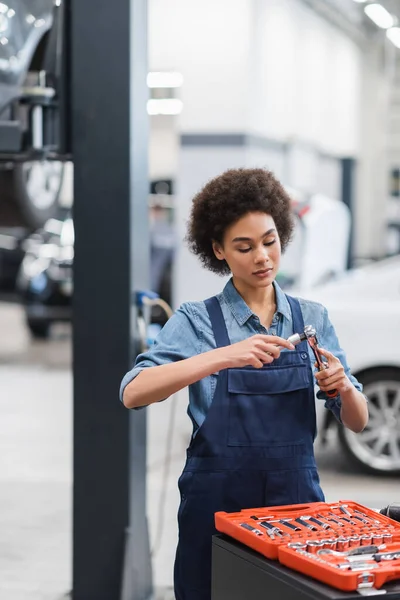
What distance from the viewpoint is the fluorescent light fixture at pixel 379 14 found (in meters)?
14.9

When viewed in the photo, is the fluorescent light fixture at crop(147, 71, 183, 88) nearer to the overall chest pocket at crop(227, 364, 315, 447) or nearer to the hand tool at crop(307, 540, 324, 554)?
the overall chest pocket at crop(227, 364, 315, 447)

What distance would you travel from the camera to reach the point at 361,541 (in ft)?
6.43

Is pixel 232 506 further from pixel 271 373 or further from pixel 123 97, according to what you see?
pixel 123 97

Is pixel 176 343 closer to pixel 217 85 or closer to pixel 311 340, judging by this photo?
pixel 311 340

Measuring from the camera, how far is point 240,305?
92.4 inches

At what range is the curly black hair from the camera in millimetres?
2336

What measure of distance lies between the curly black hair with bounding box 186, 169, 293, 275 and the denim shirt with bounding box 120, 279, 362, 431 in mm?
133

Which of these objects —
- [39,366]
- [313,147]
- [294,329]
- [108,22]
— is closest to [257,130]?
[39,366]

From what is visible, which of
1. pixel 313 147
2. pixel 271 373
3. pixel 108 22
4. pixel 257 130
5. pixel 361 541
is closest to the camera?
pixel 361 541

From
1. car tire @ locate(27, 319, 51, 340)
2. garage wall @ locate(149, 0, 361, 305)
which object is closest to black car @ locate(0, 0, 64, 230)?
garage wall @ locate(149, 0, 361, 305)

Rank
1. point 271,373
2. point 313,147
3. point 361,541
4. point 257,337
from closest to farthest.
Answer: point 361,541
point 257,337
point 271,373
point 313,147

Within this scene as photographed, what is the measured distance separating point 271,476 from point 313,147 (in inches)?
509

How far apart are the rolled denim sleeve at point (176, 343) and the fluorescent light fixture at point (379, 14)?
13.2 meters

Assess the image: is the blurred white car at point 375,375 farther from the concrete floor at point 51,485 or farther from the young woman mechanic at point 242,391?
the young woman mechanic at point 242,391
